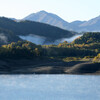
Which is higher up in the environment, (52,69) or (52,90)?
(52,69)

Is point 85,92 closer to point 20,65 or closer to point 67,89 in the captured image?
point 67,89

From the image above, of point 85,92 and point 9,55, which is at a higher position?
point 9,55

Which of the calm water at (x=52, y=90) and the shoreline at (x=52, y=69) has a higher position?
the shoreline at (x=52, y=69)

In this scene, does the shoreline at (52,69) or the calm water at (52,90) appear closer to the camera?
the calm water at (52,90)

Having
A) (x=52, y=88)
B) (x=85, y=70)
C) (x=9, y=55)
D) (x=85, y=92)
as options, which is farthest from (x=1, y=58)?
(x=85, y=92)

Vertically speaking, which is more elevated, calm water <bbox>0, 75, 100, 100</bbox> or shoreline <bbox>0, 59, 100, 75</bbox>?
shoreline <bbox>0, 59, 100, 75</bbox>

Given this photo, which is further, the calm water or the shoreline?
the shoreline

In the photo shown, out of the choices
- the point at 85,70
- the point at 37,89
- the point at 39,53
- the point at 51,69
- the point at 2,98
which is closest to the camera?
the point at 2,98

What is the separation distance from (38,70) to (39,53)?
46808 millimetres

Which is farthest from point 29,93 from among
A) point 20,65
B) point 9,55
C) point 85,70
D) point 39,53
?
point 39,53

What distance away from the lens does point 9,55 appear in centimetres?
15988

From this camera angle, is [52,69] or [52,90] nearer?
[52,90]

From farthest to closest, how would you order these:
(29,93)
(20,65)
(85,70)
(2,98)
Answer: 1. (20,65)
2. (85,70)
3. (29,93)
4. (2,98)

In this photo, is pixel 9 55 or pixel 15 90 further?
pixel 9 55
